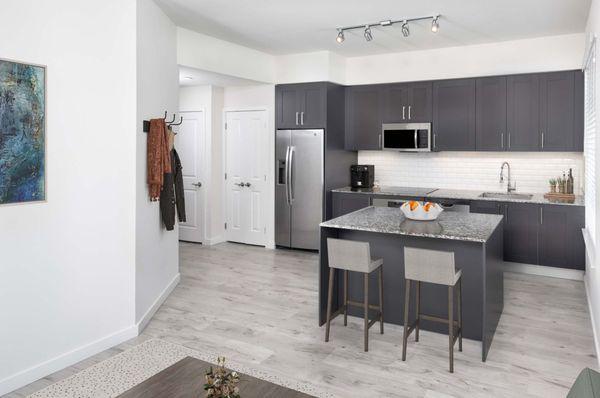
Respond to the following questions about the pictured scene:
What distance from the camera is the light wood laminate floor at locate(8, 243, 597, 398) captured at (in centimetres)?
305

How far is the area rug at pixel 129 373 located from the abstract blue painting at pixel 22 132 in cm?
119

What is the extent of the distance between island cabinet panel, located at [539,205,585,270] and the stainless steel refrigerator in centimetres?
281

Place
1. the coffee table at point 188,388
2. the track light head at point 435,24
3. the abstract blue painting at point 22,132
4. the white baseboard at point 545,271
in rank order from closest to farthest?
the coffee table at point 188,388 → the abstract blue painting at point 22,132 → the track light head at point 435,24 → the white baseboard at point 545,271

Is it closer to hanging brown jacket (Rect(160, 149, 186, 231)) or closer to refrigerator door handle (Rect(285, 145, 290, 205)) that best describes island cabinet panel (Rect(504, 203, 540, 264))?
refrigerator door handle (Rect(285, 145, 290, 205))

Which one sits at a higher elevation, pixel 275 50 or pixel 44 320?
pixel 275 50

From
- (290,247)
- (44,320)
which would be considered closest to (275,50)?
(290,247)

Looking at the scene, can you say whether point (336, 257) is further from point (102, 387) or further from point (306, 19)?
point (306, 19)

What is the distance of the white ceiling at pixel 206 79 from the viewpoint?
5905mm

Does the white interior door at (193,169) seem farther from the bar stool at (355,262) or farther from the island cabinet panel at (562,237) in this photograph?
the island cabinet panel at (562,237)

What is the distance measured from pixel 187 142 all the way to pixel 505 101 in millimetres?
4699


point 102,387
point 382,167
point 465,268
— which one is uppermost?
point 382,167

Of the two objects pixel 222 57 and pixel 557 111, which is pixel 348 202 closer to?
pixel 222 57

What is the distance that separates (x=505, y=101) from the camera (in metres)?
6.00

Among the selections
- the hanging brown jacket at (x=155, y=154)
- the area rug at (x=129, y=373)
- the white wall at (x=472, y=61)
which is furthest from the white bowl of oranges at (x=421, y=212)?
the white wall at (x=472, y=61)
